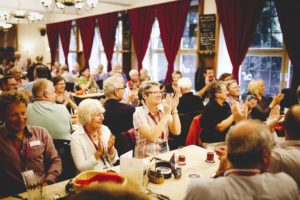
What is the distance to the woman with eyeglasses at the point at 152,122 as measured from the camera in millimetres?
2770

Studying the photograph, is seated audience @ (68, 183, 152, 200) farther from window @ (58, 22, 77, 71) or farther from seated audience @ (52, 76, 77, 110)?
window @ (58, 22, 77, 71)

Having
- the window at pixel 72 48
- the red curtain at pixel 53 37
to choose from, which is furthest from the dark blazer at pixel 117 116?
the red curtain at pixel 53 37

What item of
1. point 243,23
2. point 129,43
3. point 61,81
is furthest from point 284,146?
point 129,43

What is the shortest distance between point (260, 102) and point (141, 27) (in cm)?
441

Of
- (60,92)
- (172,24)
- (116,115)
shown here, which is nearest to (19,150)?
(116,115)

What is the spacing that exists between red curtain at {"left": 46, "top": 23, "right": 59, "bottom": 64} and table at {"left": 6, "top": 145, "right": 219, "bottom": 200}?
10.6 meters

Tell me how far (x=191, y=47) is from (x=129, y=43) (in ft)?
7.04

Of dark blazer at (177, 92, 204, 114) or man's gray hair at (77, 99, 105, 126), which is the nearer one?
man's gray hair at (77, 99, 105, 126)

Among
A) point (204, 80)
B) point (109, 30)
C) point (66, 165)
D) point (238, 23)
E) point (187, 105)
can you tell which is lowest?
point (66, 165)

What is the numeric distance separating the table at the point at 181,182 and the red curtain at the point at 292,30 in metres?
3.30

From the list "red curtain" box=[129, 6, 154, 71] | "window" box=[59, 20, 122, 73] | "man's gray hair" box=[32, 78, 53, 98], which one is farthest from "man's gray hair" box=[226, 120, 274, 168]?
"window" box=[59, 20, 122, 73]

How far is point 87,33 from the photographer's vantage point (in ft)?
33.0

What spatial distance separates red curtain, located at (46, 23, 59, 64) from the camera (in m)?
12.0

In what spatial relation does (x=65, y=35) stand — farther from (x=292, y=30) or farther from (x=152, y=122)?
(x=152, y=122)
